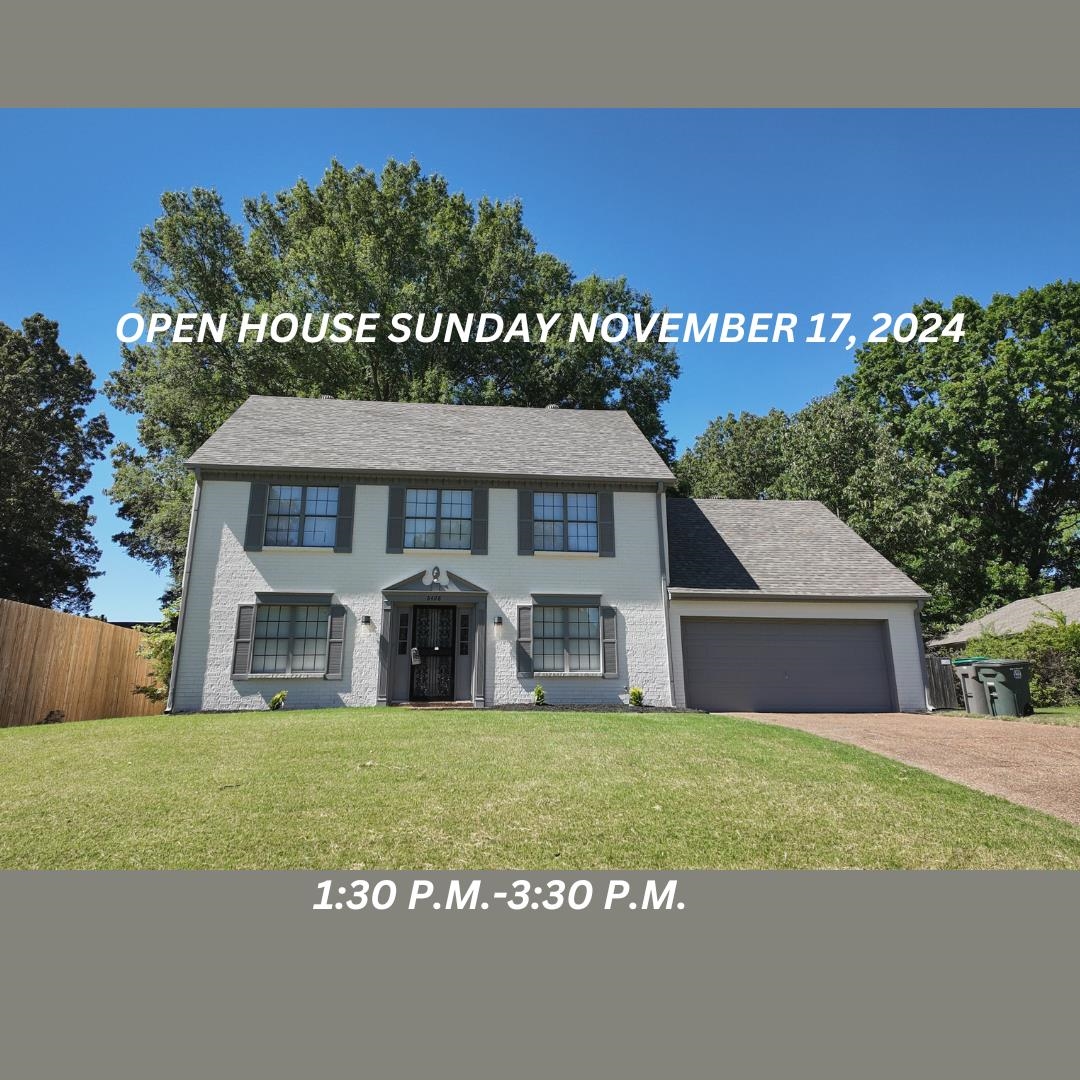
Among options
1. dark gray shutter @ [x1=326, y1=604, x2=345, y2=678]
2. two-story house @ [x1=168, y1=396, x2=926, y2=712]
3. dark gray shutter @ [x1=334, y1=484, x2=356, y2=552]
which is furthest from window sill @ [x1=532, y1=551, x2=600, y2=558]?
dark gray shutter @ [x1=326, y1=604, x2=345, y2=678]

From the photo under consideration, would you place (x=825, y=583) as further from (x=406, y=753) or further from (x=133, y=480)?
(x=133, y=480)

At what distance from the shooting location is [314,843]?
5.18 meters

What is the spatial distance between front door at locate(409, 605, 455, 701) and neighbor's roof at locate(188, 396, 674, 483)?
3125mm

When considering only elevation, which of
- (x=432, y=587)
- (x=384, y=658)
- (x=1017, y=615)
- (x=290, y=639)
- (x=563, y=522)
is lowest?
(x=384, y=658)

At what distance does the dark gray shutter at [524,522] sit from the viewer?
48.0ft

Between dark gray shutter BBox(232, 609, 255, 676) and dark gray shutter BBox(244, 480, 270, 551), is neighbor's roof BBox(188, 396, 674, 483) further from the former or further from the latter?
dark gray shutter BBox(232, 609, 255, 676)

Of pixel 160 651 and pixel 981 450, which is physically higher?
pixel 981 450

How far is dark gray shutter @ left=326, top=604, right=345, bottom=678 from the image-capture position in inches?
531

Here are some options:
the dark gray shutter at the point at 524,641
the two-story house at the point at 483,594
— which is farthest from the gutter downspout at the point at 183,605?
the dark gray shutter at the point at 524,641

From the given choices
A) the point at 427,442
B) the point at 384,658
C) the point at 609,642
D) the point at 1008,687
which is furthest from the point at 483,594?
the point at 1008,687

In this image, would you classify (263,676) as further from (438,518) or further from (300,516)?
(438,518)

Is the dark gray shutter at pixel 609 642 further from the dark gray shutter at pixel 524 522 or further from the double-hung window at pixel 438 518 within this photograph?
the double-hung window at pixel 438 518

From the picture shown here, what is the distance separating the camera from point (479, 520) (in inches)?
579

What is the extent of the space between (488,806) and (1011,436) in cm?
3222
